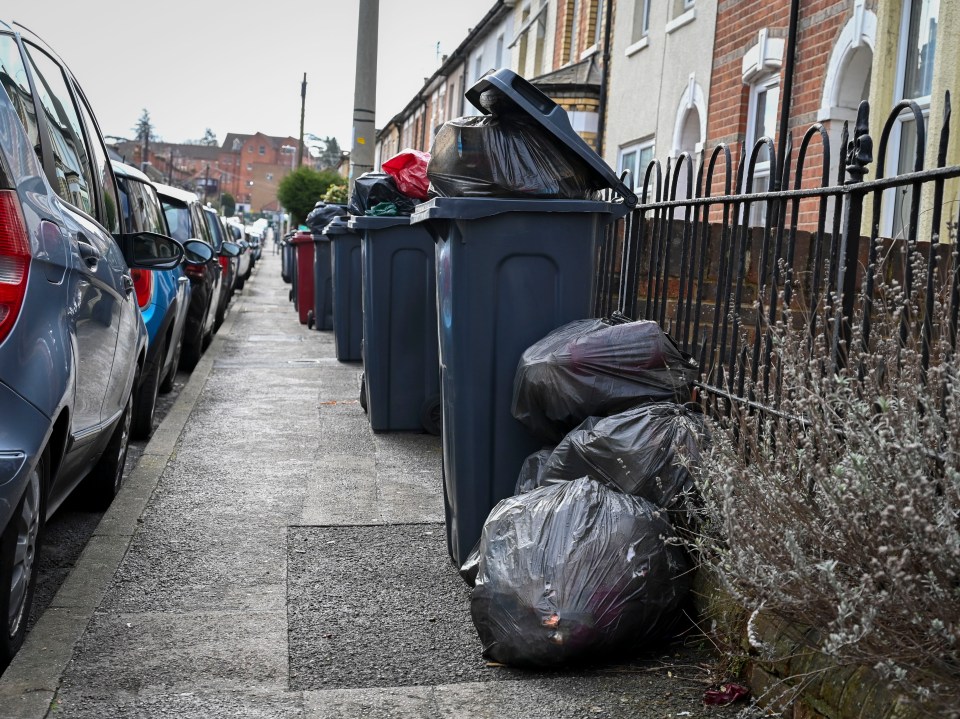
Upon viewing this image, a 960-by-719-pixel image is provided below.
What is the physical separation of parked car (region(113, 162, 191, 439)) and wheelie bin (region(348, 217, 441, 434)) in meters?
1.35

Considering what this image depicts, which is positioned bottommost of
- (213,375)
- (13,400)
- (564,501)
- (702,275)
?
(213,375)

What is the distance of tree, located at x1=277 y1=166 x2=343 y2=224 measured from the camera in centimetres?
5381

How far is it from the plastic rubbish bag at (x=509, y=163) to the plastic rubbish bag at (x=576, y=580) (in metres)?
1.29

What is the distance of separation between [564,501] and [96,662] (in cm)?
147

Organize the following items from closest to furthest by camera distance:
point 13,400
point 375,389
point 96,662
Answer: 1. point 13,400
2. point 96,662
3. point 375,389

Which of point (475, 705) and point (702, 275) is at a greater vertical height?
point (702, 275)

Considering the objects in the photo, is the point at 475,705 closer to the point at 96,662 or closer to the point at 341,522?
the point at 96,662

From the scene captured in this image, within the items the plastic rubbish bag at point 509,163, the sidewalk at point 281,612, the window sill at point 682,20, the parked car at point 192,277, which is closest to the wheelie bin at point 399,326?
the sidewalk at point 281,612

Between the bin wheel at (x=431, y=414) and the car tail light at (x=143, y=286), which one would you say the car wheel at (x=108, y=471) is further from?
the bin wheel at (x=431, y=414)

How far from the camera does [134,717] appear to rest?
3.13 meters

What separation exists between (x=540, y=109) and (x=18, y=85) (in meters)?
1.82

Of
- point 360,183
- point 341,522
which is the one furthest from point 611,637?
point 360,183

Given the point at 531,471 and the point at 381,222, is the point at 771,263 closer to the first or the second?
the point at 531,471

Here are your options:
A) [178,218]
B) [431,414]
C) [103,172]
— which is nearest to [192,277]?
[178,218]
